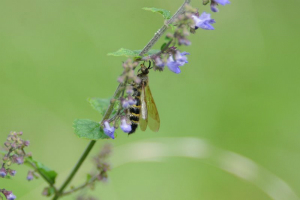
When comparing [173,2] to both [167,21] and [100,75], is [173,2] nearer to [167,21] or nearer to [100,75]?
[100,75]

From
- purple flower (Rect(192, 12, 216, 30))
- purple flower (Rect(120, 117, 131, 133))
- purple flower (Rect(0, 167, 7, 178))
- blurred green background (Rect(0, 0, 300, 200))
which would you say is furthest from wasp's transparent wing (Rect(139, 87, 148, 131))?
blurred green background (Rect(0, 0, 300, 200))

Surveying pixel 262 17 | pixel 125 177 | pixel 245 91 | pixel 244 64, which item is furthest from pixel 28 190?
pixel 262 17

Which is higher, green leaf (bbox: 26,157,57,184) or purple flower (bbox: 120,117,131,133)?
purple flower (bbox: 120,117,131,133)

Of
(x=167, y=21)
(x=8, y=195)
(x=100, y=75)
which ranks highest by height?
(x=100, y=75)

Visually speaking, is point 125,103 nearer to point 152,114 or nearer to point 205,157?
point 152,114

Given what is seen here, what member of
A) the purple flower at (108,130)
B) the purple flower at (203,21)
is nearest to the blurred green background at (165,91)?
the purple flower at (108,130)

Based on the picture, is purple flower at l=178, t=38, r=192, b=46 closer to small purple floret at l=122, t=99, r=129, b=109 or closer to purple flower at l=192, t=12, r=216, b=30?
purple flower at l=192, t=12, r=216, b=30

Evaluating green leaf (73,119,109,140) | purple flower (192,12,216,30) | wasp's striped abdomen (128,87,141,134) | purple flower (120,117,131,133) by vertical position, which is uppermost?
purple flower (192,12,216,30)
